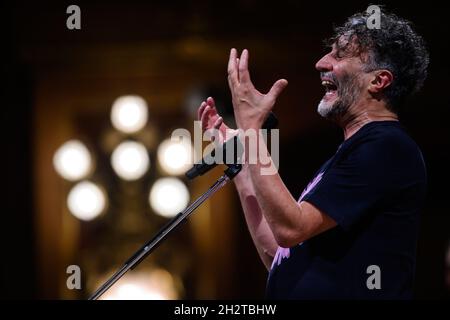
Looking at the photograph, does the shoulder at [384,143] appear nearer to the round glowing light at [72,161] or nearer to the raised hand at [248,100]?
the raised hand at [248,100]

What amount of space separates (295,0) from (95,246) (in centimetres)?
207

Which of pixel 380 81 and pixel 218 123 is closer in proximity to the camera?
pixel 380 81

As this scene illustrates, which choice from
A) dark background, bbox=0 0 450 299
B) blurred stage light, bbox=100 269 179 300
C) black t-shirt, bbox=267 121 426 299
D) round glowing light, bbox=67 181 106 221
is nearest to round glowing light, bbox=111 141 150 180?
round glowing light, bbox=67 181 106 221

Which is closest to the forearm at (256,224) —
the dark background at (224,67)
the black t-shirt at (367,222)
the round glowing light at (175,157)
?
the black t-shirt at (367,222)

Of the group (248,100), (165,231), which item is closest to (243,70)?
(248,100)

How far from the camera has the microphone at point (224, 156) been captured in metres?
1.87

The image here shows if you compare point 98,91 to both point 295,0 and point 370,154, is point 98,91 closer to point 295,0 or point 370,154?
point 295,0

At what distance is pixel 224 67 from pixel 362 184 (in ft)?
11.9

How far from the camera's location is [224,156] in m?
1.90

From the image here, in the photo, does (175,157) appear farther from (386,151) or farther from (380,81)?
(386,151)

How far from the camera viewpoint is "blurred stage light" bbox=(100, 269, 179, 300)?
5281 millimetres

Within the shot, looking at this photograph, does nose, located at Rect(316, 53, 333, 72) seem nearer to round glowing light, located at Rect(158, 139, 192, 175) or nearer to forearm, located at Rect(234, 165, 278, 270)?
forearm, located at Rect(234, 165, 278, 270)

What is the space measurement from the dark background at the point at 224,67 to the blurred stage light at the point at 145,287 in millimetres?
433

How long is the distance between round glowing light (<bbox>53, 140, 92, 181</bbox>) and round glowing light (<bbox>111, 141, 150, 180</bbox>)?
0.20m
